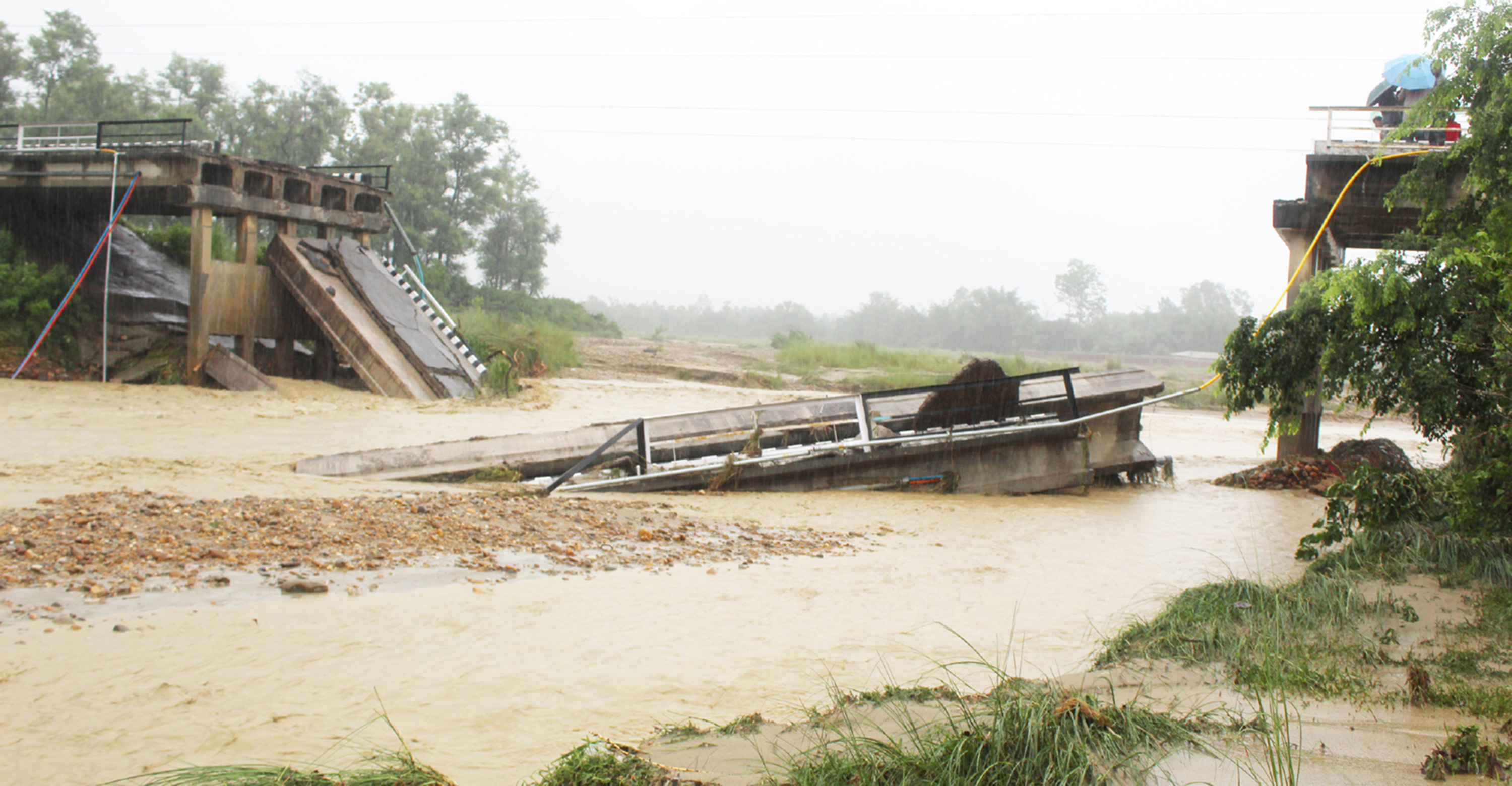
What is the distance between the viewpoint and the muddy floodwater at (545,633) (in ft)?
12.8

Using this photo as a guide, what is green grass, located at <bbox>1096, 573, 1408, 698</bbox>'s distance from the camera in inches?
167

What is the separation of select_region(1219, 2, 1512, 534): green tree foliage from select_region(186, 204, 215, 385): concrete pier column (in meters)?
16.3

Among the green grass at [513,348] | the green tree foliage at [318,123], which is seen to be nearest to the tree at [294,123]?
the green tree foliage at [318,123]

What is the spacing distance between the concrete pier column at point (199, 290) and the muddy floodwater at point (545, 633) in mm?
4889

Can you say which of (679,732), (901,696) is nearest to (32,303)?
(679,732)

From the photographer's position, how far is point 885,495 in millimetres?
11625

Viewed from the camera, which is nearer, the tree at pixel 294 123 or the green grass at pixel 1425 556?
the green grass at pixel 1425 556

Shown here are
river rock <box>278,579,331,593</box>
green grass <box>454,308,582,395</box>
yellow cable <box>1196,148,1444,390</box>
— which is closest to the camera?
river rock <box>278,579,331,593</box>

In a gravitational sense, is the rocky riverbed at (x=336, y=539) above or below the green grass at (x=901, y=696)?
below

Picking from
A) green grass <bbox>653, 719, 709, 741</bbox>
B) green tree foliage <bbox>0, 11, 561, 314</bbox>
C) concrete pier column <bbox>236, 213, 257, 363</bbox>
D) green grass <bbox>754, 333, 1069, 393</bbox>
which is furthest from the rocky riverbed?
green tree foliage <bbox>0, 11, 561, 314</bbox>

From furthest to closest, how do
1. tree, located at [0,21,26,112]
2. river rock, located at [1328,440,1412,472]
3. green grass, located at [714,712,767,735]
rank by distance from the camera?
tree, located at [0,21,26,112] → river rock, located at [1328,440,1412,472] → green grass, located at [714,712,767,735]

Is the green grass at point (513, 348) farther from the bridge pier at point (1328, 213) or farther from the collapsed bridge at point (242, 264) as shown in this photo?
the bridge pier at point (1328, 213)

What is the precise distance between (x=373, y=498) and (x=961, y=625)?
5.77 metres

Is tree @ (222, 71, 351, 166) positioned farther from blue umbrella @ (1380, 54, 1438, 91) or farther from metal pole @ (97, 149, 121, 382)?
blue umbrella @ (1380, 54, 1438, 91)
